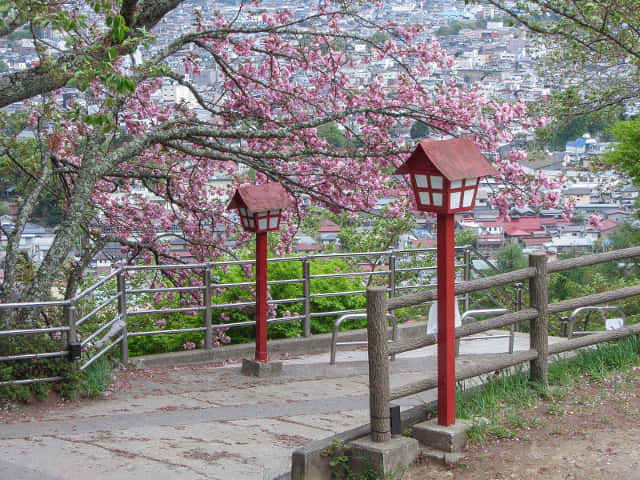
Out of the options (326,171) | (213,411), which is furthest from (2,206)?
(213,411)

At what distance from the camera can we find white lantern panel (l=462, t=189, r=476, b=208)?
5.29m

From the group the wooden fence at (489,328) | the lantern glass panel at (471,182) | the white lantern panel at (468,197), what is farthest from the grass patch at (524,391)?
the lantern glass panel at (471,182)

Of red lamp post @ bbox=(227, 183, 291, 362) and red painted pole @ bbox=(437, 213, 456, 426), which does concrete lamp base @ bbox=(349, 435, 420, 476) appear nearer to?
red painted pole @ bbox=(437, 213, 456, 426)

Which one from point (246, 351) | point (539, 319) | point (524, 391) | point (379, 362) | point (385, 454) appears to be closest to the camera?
point (385, 454)

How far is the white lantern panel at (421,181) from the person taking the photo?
527 centimetres

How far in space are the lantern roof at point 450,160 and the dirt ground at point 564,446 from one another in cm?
183

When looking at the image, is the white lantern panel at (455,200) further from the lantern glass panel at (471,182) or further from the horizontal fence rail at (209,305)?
the horizontal fence rail at (209,305)

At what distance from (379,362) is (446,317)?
0.59 metres

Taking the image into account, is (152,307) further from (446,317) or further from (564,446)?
(564,446)

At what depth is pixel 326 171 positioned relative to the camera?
10578mm

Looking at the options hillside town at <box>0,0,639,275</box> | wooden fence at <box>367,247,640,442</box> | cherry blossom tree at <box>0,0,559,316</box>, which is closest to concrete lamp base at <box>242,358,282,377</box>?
cherry blossom tree at <box>0,0,559,316</box>

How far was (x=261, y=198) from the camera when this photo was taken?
9.27 meters

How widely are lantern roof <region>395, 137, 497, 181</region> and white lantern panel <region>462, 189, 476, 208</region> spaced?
0.13 metres

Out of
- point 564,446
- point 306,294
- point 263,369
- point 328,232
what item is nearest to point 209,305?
point 263,369
